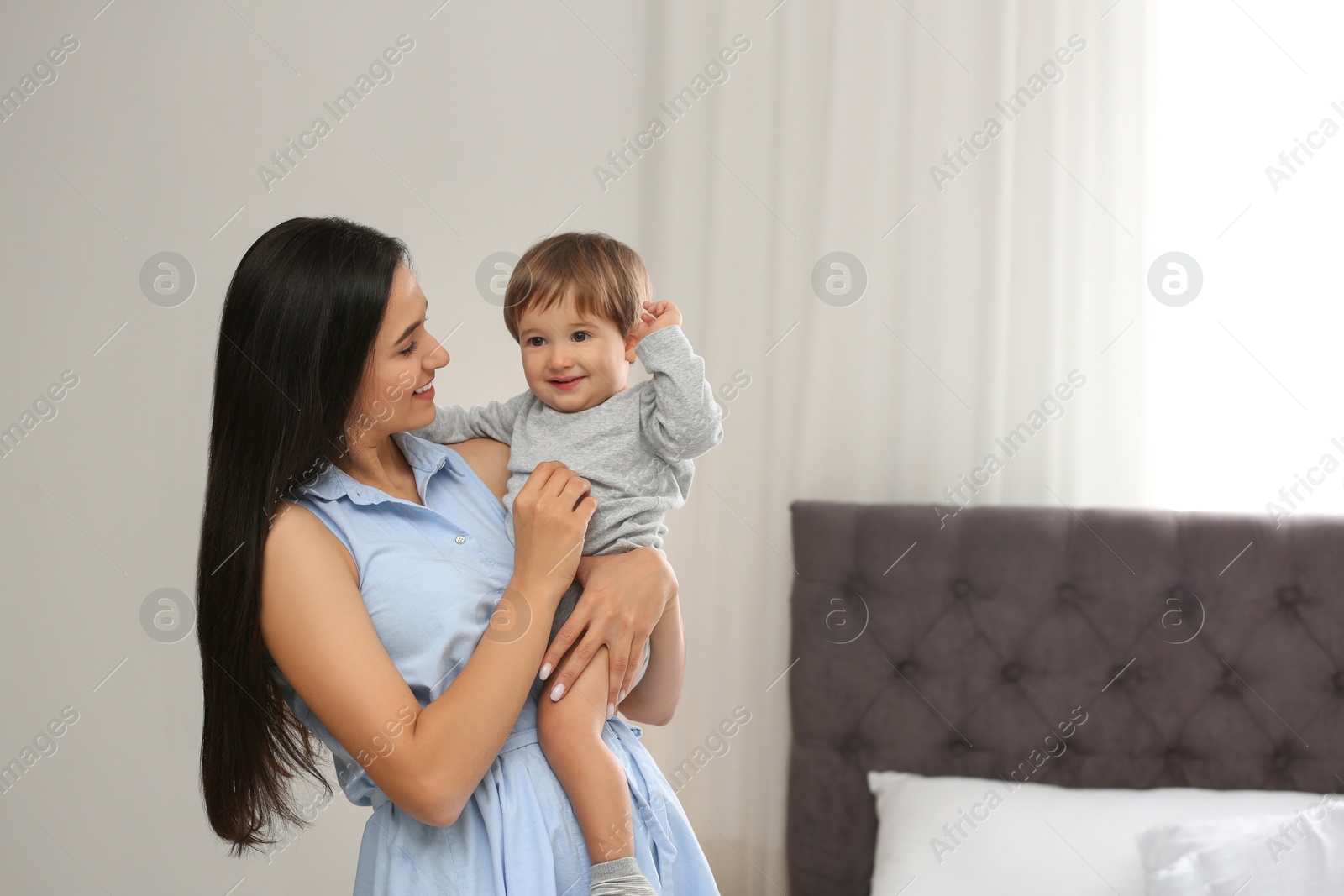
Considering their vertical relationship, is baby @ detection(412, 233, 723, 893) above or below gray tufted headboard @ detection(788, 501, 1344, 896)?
above

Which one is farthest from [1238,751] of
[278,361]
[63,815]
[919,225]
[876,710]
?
[63,815]

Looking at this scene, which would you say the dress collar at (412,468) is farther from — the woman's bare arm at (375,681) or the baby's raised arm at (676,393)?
the baby's raised arm at (676,393)

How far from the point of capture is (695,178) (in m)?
2.34

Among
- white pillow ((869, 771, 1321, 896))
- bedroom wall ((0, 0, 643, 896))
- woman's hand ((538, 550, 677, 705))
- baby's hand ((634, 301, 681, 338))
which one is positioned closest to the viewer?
woman's hand ((538, 550, 677, 705))

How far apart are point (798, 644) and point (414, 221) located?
1.30m

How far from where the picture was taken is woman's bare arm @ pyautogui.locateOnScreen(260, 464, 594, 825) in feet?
3.20

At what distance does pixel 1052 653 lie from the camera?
78.1 inches

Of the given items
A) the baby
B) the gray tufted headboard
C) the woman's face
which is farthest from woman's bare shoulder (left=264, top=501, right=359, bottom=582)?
the gray tufted headboard

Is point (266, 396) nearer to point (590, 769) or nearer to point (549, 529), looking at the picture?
point (549, 529)

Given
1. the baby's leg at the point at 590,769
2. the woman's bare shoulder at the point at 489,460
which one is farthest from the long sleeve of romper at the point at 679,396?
the baby's leg at the point at 590,769

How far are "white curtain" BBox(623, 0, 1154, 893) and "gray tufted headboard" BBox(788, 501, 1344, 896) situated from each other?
0.10 m

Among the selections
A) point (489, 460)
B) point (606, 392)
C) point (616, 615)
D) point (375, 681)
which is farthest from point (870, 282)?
point (375, 681)

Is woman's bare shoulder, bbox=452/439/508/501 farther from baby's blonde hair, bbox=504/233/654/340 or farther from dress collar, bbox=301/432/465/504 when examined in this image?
baby's blonde hair, bbox=504/233/654/340

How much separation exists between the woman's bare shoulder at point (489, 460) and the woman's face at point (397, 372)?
0.23m
